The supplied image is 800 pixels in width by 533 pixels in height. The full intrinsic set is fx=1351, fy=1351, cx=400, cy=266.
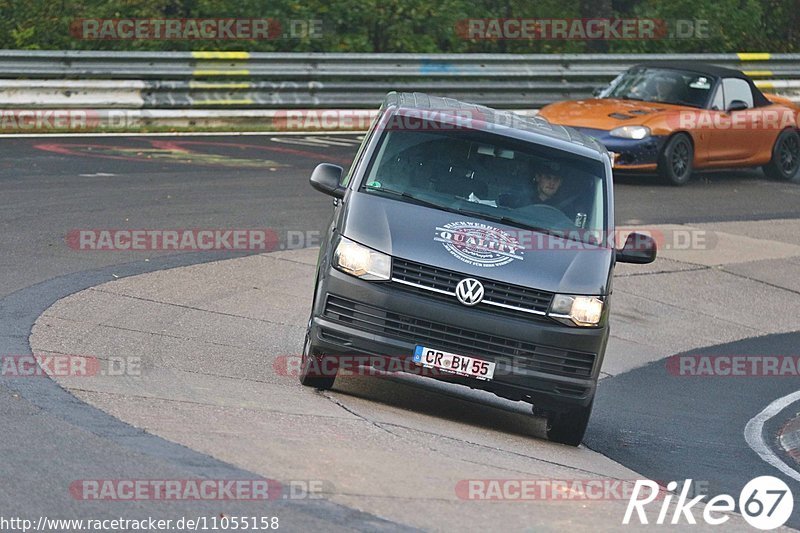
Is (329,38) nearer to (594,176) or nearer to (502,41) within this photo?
(502,41)

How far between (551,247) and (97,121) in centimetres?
1257

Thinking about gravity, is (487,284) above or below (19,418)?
above

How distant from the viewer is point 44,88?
63.0 ft

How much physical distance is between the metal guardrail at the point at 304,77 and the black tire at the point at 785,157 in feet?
14.3

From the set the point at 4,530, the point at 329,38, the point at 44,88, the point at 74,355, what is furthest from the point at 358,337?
the point at 329,38

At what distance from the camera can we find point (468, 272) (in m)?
7.95

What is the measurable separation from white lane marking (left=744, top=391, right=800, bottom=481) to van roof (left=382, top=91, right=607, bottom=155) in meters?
2.26

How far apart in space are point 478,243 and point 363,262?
0.72 metres

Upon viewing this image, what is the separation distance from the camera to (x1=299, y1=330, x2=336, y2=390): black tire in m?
8.25
